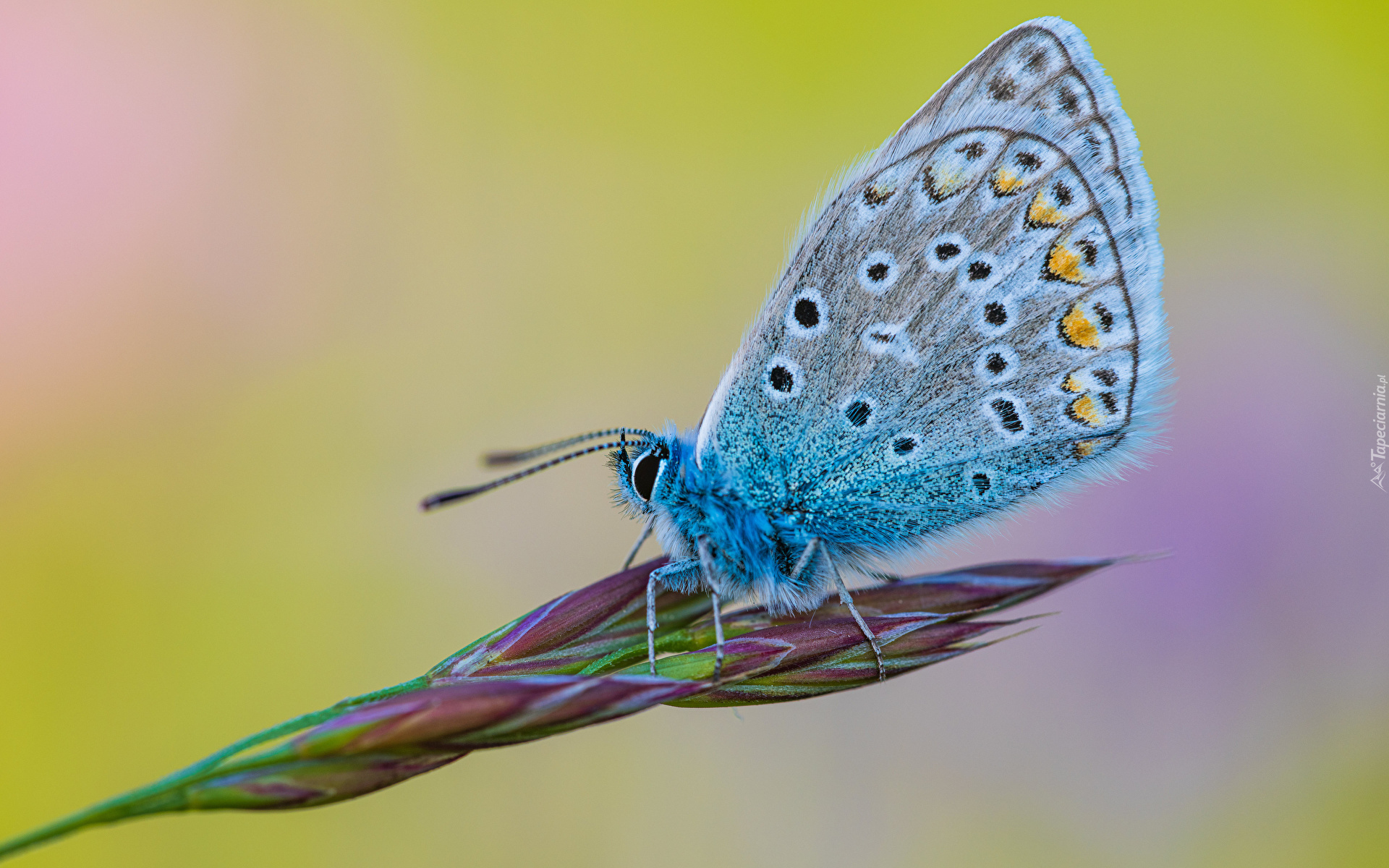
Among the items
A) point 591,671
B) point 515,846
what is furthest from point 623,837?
point 591,671

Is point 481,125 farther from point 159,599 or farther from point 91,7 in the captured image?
point 159,599

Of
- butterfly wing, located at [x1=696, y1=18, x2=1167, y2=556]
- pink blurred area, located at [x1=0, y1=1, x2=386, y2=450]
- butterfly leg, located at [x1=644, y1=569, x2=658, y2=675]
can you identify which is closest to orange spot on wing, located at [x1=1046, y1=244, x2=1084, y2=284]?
butterfly wing, located at [x1=696, y1=18, x2=1167, y2=556]

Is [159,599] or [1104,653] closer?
[1104,653]

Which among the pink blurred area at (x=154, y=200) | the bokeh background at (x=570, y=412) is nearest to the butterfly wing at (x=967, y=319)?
the bokeh background at (x=570, y=412)

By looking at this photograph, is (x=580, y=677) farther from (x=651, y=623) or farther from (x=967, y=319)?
(x=967, y=319)

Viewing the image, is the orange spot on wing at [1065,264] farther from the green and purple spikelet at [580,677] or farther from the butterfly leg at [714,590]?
the butterfly leg at [714,590]

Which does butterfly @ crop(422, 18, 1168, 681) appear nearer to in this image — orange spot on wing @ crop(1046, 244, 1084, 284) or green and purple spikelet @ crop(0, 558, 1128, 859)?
orange spot on wing @ crop(1046, 244, 1084, 284)

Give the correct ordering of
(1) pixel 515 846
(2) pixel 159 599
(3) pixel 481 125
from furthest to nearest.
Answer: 1. (3) pixel 481 125
2. (2) pixel 159 599
3. (1) pixel 515 846
